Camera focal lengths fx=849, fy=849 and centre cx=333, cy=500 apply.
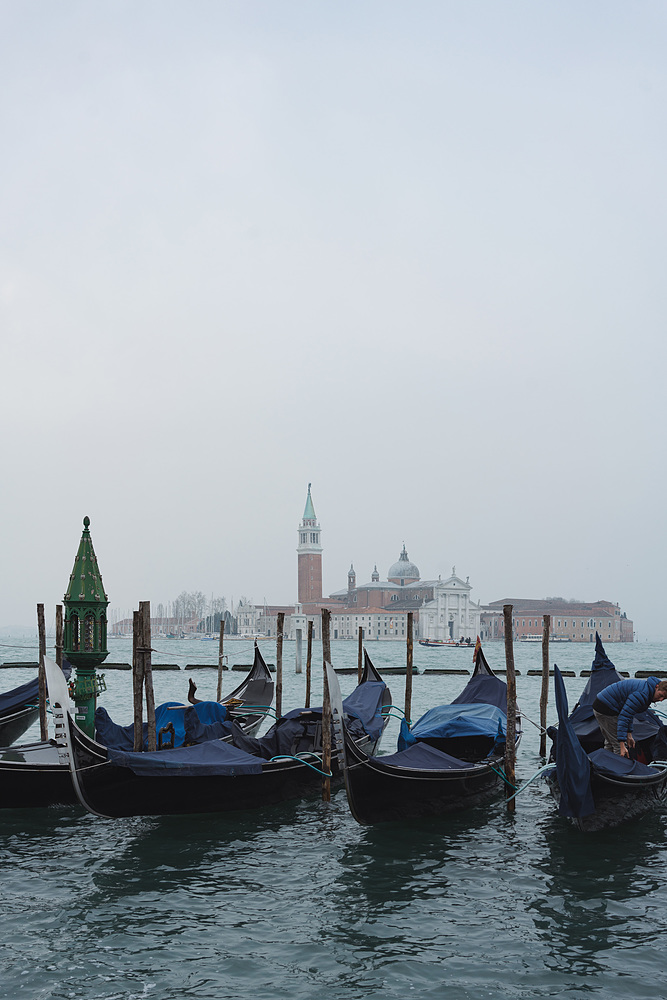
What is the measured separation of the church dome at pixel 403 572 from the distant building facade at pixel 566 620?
29.1 ft

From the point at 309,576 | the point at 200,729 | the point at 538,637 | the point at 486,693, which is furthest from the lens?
the point at 309,576

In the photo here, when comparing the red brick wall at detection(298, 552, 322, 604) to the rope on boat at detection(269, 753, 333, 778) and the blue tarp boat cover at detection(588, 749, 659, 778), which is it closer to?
the rope on boat at detection(269, 753, 333, 778)

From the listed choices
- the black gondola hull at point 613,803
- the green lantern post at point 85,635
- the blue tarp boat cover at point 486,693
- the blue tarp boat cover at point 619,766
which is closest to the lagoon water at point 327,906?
the black gondola hull at point 613,803

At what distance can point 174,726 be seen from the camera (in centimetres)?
845

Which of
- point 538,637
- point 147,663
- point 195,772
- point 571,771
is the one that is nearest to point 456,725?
point 571,771

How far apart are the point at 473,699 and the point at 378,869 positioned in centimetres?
489

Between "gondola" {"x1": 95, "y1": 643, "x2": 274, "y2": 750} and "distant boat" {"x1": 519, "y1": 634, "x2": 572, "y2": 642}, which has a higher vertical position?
"gondola" {"x1": 95, "y1": 643, "x2": 274, "y2": 750}

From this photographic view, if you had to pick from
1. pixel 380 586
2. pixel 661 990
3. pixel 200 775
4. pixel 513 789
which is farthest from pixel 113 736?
pixel 380 586

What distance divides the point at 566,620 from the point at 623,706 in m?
85.4

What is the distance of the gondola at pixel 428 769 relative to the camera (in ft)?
22.6

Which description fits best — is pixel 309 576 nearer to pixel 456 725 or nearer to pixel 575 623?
pixel 575 623

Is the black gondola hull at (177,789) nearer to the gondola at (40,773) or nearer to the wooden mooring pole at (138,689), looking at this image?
the gondola at (40,773)

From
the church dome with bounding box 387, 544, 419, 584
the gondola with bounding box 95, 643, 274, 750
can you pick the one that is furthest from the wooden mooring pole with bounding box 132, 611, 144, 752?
the church dome with bounding box 387, 544, 419, 584

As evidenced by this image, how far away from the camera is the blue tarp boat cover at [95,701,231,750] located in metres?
8.09
